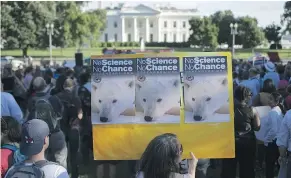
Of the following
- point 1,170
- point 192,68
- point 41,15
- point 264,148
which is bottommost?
A: point 264,148

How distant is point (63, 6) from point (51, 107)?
185 feet

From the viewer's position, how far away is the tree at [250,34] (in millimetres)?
78300

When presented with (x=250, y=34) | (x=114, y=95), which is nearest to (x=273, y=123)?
(x=114, y=95)

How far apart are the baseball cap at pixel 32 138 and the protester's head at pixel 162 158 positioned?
0.81 m

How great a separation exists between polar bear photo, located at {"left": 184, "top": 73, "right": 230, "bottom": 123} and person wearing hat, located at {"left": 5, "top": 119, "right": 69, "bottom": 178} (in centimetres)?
186

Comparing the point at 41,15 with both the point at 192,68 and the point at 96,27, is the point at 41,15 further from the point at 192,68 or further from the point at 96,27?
the point at 192,68

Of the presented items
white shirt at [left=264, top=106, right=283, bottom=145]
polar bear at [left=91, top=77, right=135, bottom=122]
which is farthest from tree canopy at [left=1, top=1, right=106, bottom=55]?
polar bear at [left=91, top=77, right=135, bottom=122]

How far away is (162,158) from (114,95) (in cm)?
192

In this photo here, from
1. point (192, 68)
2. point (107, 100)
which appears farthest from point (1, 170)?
point (192, 68)

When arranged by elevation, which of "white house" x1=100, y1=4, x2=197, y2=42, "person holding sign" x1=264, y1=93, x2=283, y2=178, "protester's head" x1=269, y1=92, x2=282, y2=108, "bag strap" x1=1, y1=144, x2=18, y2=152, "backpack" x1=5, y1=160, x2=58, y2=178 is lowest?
"person holding sign" x1=264, y1=93, x2=283, y2=178

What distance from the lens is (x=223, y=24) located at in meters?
87.2

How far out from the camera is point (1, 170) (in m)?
3.97

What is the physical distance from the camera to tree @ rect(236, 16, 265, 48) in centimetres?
7830

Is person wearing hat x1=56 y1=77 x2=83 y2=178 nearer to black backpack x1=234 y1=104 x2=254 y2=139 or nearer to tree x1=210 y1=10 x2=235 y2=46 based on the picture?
black backpack x1=234 y1=104 x2=254 y2=139
